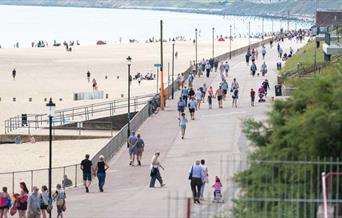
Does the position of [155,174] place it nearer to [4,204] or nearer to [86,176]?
[86,176]

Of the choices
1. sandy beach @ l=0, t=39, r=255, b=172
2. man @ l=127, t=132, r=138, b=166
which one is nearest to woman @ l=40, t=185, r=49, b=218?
man @ l=127, t=132, r=138, b=166

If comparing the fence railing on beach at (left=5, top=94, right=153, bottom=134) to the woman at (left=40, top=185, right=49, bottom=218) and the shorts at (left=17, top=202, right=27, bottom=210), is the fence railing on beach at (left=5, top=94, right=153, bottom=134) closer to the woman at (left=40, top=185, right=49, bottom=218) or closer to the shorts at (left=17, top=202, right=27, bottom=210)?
the woman at (left=40, top=185, right=49, bottom=218)

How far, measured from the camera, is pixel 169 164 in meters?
32.0

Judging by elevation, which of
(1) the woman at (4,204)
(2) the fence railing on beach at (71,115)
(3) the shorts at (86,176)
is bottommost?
(1) the woman at (4,204)

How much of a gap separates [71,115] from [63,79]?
27.9 metres

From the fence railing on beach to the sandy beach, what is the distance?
1021mm

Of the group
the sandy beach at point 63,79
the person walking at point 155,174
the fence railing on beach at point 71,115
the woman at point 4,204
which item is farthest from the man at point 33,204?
the fence railing on beach at point 71,115

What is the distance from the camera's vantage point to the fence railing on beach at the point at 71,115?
4712cm

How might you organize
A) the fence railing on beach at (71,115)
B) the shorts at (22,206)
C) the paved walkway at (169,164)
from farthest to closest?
1. the fence railing on beach at (71,115)
2. the paved walkway at (169,164)
3. the shorts at (22,206)

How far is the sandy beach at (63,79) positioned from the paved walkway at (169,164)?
10.6 ft

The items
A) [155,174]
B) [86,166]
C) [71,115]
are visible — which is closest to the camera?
[155,174]

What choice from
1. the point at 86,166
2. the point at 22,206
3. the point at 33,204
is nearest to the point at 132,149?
the point at 86,166

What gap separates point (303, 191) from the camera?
15945 mm

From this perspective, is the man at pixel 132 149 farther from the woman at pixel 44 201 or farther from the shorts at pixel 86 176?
the woman at pixel 44 201
